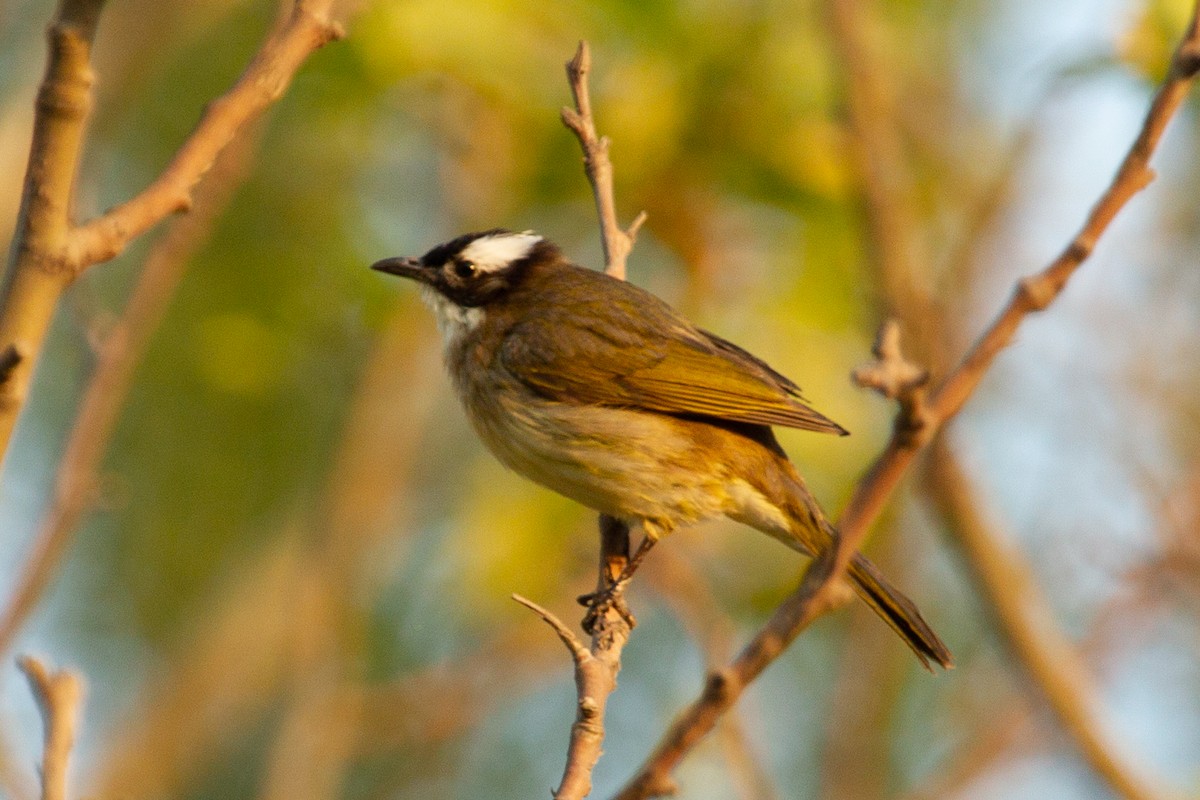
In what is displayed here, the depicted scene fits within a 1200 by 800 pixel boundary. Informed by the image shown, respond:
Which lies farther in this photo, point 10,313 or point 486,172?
point 486,172

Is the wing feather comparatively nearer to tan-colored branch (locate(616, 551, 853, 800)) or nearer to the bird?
the bird

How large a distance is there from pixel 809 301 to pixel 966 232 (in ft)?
4.56

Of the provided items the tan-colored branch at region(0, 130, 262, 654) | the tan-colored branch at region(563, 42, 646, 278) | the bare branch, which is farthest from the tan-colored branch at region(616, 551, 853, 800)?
the tan-colored branch at region(563, 42, 646, 278)

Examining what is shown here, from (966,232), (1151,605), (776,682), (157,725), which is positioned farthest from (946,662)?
(776,682)

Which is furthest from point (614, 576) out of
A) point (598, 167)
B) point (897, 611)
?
point (598, 167)

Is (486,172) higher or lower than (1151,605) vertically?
higher

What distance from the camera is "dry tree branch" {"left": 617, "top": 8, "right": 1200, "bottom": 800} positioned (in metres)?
1.58

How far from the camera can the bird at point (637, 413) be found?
4672 millimetres

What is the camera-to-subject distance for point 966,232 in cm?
717

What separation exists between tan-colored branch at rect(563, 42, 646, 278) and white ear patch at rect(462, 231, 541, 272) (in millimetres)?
1025

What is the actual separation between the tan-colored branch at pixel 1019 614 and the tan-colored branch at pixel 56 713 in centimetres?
334

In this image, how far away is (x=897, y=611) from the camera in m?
4.27

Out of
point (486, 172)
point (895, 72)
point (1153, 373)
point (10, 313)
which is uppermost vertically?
point (895, 72)

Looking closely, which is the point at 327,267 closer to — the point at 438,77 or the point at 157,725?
the point at 438,77
